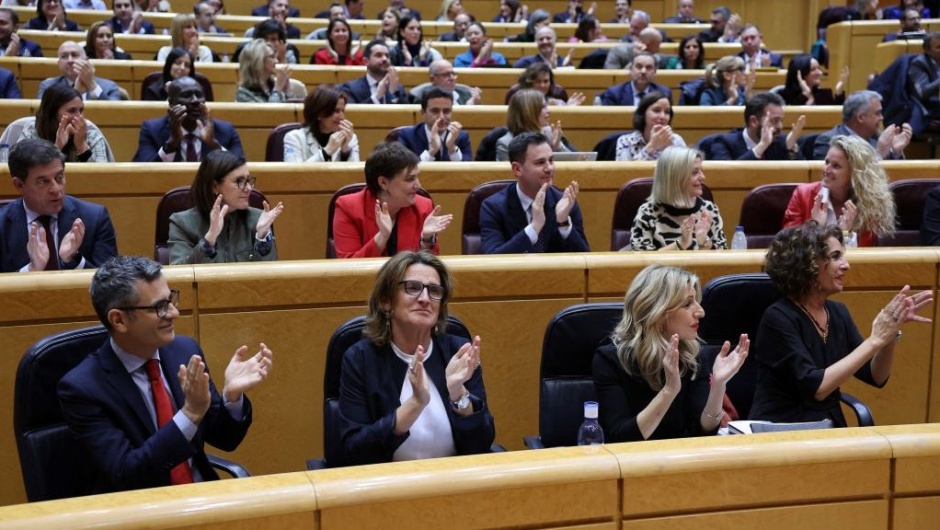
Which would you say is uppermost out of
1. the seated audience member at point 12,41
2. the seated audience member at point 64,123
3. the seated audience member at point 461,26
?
the seated audience member at point 461,26

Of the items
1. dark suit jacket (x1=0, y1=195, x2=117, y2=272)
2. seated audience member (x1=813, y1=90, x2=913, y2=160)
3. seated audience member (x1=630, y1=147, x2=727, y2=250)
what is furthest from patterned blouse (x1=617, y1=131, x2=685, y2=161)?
dark suit jacket (x1=0, y1=195, x2=117, y2=272)

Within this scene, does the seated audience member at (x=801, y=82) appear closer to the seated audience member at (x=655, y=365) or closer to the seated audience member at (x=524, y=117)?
the seated audience member at (x=524, y=117)

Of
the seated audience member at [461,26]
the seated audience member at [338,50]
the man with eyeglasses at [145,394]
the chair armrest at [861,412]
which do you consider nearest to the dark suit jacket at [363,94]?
the seated audience member at [338,50]

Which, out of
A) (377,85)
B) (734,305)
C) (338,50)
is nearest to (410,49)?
(338,50)

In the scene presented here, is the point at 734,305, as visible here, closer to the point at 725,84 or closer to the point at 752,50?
the point at 725,84

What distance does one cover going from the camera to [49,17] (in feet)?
30.9

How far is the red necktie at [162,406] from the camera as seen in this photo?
2638 millimetres

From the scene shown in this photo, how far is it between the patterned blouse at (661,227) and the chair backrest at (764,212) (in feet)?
1.27

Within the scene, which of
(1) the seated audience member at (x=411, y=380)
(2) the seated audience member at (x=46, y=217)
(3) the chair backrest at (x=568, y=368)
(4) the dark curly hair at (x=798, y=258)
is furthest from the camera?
(2) the seated audience member at (x=46, y=217)

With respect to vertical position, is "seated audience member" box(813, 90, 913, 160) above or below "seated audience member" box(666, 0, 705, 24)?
below

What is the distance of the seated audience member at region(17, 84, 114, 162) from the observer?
5.08 metres

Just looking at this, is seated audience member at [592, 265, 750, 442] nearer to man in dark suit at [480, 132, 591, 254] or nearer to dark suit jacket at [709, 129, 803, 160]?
man in dark suit at [480, 132, 591, 254]

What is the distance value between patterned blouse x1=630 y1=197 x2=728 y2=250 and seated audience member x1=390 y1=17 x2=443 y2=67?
503cm

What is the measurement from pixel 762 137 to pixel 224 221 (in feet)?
10.5
